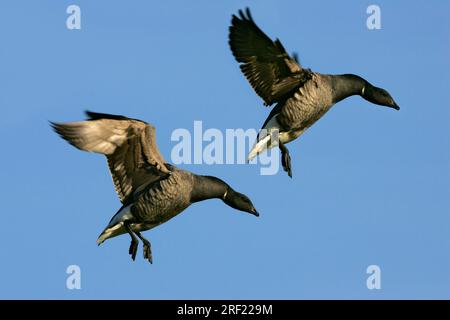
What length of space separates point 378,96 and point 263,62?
97.0 inches

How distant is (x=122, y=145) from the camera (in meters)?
23.8

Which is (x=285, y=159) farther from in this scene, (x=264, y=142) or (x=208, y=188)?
(x=208, y=188)

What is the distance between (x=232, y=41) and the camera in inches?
984

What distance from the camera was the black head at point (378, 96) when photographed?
85.2 feet

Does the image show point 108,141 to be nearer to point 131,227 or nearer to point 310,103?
point 131,227

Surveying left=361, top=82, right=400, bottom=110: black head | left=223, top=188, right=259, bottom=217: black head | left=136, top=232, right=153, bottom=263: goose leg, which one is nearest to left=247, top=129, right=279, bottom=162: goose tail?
left=223, top=188, right=259, bottom=217: black head

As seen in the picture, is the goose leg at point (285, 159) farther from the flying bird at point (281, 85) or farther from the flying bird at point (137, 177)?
the flying bird at point (137, 177)

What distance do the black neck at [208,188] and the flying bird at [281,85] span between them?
1.10 m

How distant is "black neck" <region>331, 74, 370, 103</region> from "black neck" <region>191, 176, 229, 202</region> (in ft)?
8.73

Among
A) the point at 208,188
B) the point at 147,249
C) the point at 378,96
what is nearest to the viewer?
the point at 147,249

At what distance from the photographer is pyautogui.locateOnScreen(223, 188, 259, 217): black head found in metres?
24.6

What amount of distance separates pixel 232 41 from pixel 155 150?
262 cm

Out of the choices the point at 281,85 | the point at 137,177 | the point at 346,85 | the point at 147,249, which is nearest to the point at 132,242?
the point at 147,249
